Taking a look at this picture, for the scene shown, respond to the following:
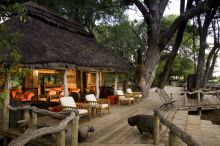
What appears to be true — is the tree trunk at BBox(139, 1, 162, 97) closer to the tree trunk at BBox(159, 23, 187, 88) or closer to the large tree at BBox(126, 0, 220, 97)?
the large tree at BBox(126, 0, 220, 97)

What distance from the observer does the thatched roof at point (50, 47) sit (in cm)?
810

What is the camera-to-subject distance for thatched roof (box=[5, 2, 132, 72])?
26.6 feet

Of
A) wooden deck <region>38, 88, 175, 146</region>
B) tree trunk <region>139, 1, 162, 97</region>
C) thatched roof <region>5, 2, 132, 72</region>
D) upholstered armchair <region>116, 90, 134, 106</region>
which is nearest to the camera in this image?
wooden deck <region>38, 88, 175, 146</region>

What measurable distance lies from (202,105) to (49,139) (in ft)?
29.7

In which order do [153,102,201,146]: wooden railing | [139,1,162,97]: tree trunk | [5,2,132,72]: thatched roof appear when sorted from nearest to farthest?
[153,102,201,146]: wooden railing → [5,2,132,72]: thatched roof → [139,1,162,97]: tree trunk

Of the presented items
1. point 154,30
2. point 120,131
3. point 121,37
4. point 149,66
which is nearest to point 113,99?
point 149,66

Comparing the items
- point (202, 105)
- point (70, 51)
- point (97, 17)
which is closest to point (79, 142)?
point (70, 51)

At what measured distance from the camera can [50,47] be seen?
9078 millimetres

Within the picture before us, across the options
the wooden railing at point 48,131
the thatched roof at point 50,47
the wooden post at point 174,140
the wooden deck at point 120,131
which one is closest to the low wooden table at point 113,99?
the thatched roof at point 50,47

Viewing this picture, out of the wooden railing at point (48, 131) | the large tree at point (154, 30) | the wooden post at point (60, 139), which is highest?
the large tree at point (154, 30)

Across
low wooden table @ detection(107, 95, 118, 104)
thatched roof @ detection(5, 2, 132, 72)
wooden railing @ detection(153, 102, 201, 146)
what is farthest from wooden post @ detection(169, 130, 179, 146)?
low wooden table @ detection(107, 95, 118, 104)

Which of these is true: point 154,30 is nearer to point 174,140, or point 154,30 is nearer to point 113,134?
point 113,134

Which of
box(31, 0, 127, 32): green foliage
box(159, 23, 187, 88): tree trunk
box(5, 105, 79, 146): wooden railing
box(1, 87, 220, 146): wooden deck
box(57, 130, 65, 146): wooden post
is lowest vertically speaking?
box(1, 87, 220, 146): wooden deck

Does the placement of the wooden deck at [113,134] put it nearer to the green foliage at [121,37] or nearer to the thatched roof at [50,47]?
the thatched roof at [50,47]
